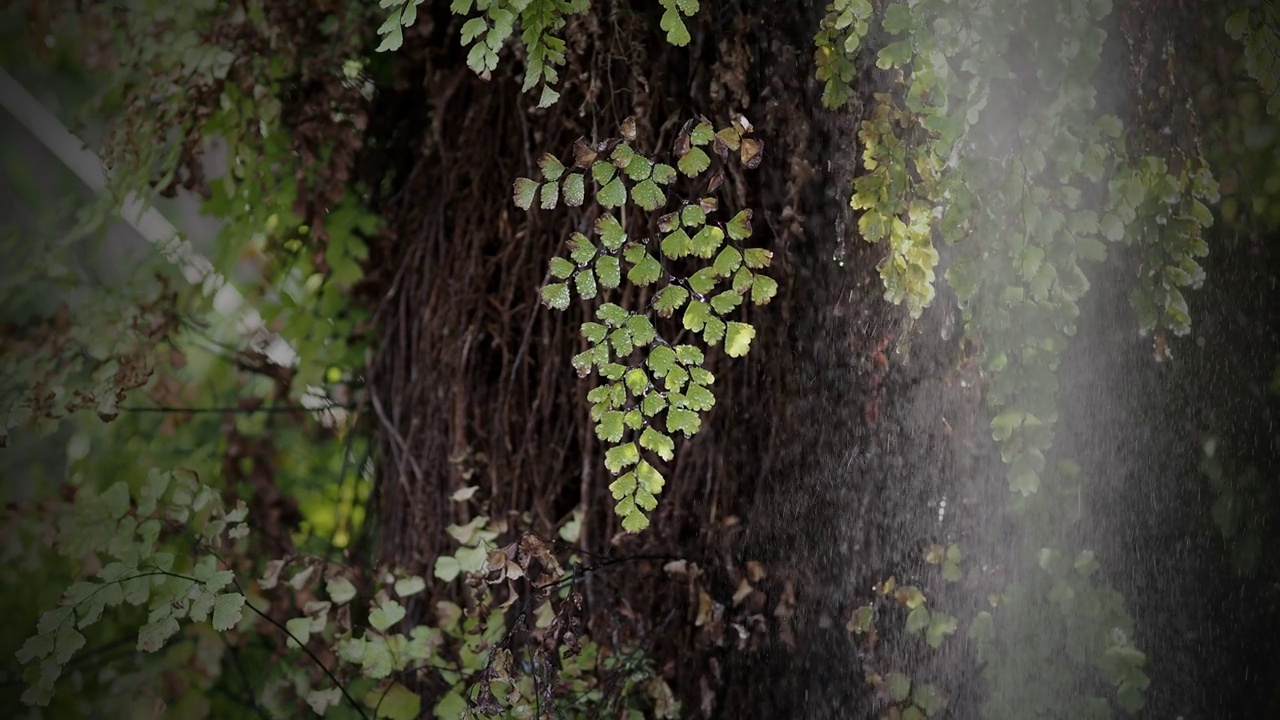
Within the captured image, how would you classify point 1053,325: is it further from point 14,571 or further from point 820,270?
point 14,571

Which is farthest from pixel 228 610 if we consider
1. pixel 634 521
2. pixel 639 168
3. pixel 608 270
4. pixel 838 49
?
pixel 838 49

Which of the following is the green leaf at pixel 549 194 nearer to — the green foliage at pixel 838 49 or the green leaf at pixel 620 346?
the green leaf at pixel 620 346

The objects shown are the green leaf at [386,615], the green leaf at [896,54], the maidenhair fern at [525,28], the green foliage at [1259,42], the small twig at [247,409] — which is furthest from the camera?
the small twig at [247,409]

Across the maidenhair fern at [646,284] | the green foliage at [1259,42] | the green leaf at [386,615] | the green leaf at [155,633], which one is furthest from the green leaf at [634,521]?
the green foliage at [1259,42]

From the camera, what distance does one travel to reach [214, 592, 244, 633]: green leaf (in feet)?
4.34

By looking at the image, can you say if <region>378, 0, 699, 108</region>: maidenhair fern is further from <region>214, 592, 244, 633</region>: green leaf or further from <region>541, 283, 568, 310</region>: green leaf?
<region>214, 592, 244, 633</region>: green leaf

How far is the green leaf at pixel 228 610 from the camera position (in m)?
1.32

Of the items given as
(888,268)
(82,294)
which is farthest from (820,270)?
(82,294)

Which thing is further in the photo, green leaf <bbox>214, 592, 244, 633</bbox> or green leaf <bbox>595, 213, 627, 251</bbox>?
green leaf <bbox>214, 592, 244, 633</bbox>

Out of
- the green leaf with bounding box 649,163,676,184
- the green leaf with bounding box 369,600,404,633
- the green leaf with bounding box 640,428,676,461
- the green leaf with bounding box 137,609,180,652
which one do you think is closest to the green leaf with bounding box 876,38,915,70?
the green leaf with bounding box 649,163,676,184

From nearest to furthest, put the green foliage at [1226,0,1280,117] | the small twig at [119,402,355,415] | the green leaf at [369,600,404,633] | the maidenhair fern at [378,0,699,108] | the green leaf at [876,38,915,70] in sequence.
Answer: the maidenhair fern at [378,0,699,108] → the green leaf at [876,38,915,70] → the green foliage at [1226,0,1280,117] → the green leaf at [369,600,404,633] → the small twig at [119,402,355,415]

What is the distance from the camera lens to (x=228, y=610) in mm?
1335

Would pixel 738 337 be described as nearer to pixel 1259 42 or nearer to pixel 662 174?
pixel 662 174

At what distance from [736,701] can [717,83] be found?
0.87 m
